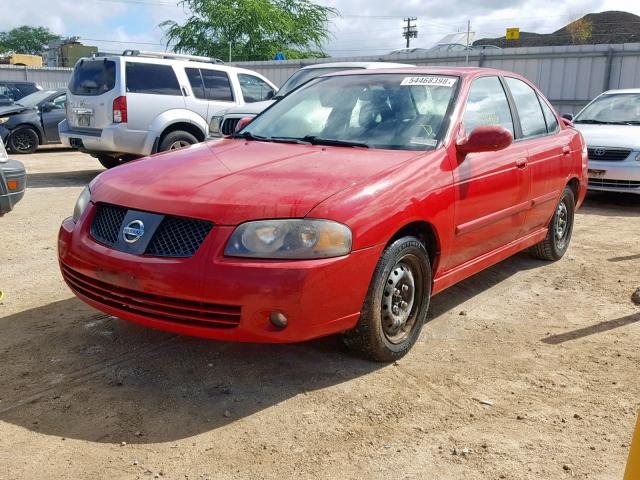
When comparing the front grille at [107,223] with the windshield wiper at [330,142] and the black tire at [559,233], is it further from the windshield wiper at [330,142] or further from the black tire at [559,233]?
the black tire at [559,233]

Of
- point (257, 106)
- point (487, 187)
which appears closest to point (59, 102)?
point (257, 106)

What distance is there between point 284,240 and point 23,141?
509 inches

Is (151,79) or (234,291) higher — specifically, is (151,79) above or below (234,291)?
above

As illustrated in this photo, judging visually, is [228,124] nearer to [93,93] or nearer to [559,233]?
[93,93]

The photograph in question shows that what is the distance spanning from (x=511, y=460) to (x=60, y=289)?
11.3 ft

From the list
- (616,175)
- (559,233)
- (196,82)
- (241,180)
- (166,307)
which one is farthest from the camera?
(196,82)

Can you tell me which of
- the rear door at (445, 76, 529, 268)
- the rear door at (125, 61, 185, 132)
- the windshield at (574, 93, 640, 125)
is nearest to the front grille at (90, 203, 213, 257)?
the rear door at (445, 76, 529, 268)

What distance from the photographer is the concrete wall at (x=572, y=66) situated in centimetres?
1441

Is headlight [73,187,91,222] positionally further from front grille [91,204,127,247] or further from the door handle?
the door handle

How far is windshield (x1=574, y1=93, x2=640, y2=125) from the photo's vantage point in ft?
32.2

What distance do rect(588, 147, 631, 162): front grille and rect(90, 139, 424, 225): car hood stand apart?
19.7 feet

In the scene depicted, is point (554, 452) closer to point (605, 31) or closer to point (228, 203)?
point (228, 203)

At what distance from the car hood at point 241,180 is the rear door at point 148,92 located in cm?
591

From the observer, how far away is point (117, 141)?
9602mm
